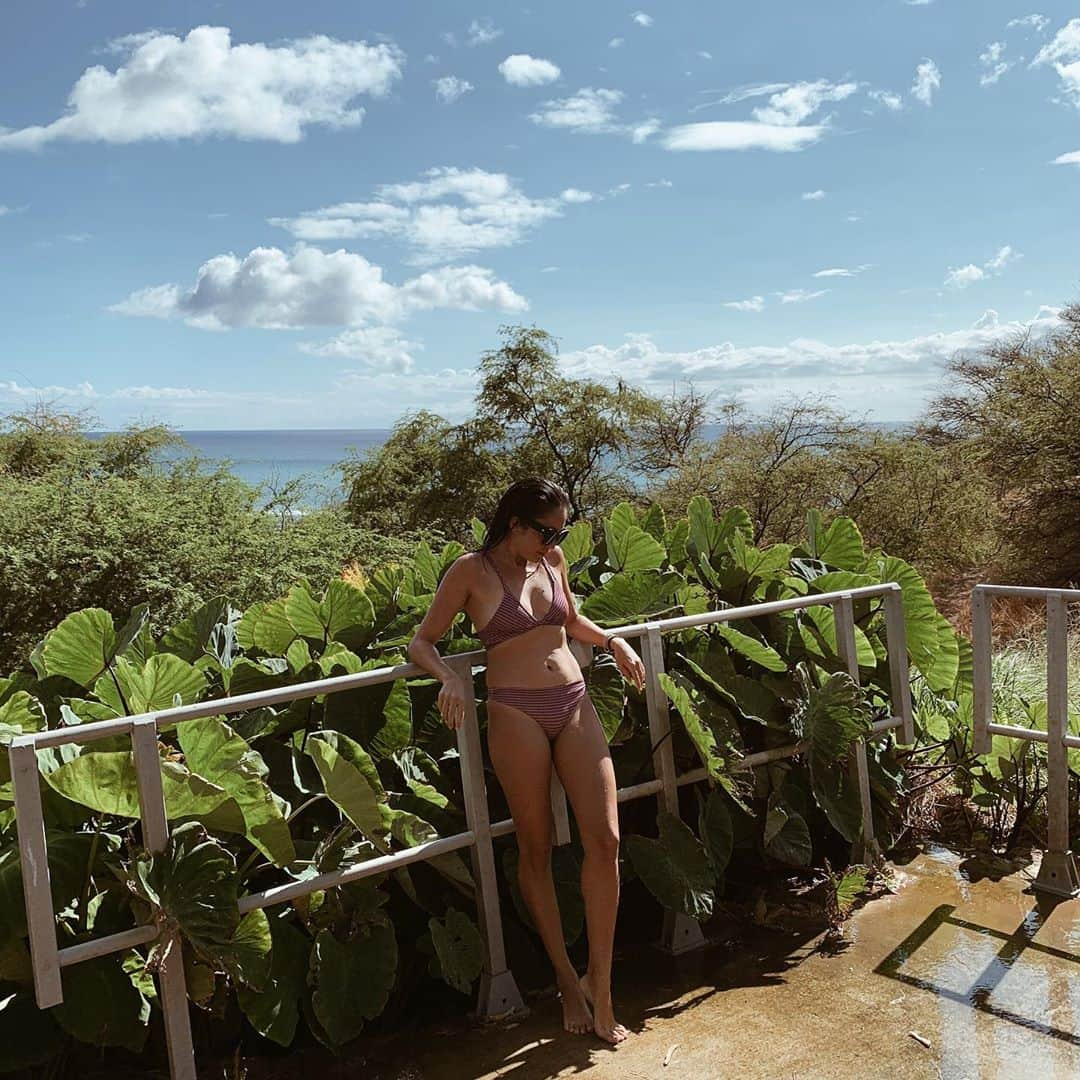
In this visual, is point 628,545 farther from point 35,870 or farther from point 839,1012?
point 35,870

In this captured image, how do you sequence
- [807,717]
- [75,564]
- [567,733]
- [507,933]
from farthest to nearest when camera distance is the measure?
[75,564] < [807,717] < [507,933] < [567,733]

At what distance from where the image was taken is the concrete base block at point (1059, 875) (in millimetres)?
3330

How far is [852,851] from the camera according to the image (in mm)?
3451

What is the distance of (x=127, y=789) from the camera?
2.08 metres

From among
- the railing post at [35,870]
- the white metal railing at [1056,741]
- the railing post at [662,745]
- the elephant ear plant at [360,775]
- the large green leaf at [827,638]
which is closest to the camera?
the railing post at [35,870]

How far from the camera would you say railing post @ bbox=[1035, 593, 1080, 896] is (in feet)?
10.8

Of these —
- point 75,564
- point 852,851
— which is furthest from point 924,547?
point 852,851

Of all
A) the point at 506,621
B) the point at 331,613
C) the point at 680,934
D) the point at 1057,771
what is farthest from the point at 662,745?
the point at 1057,771

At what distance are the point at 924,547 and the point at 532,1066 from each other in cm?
1690

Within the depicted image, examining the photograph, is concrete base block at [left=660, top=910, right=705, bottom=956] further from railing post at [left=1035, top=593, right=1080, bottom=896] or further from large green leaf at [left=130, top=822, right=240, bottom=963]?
large green leaf at [left=130, top=822, right=240, bottom=963]

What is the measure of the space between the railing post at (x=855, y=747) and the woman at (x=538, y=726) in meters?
1.15

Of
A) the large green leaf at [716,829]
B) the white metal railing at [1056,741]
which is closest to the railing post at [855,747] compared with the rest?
the white metal railing at [1056,741]

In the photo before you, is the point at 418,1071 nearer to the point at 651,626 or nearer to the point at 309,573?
the point at 651,626

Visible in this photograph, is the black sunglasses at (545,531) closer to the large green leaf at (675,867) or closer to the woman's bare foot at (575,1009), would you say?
the large green leaf at (675,867)
